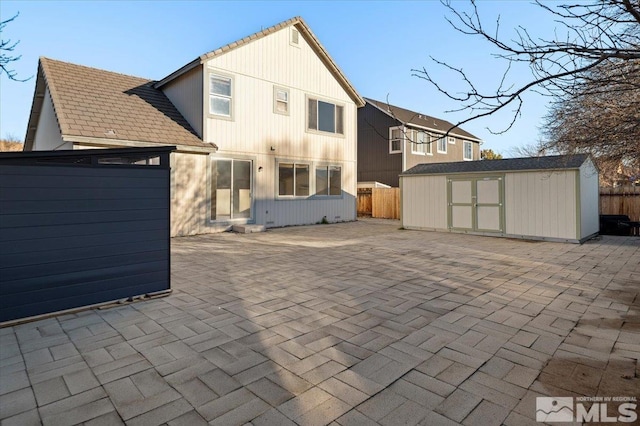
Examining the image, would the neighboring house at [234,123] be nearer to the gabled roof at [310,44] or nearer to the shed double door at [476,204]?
the gabled roof at [310,44]

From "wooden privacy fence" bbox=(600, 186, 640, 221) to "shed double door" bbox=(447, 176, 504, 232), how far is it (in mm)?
4945

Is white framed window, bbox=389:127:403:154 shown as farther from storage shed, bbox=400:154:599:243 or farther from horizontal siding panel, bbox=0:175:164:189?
horizontal siding panel, bbox=0:175:164:189

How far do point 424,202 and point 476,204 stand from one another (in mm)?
1839

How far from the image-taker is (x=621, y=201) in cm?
1252

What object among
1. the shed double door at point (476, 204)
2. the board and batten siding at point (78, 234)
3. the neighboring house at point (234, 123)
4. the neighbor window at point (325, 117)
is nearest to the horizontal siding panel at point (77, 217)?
the board and batten siding at point (78, 234)

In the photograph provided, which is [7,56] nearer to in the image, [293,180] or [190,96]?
[190,96]

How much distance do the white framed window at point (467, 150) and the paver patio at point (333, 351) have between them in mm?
21648

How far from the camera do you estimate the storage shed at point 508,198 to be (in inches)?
384

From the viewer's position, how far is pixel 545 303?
4.55 meters

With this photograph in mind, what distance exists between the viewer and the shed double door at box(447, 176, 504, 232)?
11086 millimetres

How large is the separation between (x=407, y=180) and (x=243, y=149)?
598 cm

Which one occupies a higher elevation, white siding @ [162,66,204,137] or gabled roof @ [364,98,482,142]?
gabled roof @ [364,98,482,142]

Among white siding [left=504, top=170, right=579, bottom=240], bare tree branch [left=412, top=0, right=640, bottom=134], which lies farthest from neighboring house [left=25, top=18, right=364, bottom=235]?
bare tree branch [left=412, top=0, right=640, bottom=134]

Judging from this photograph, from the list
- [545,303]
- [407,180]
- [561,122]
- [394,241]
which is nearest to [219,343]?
[545,303]
